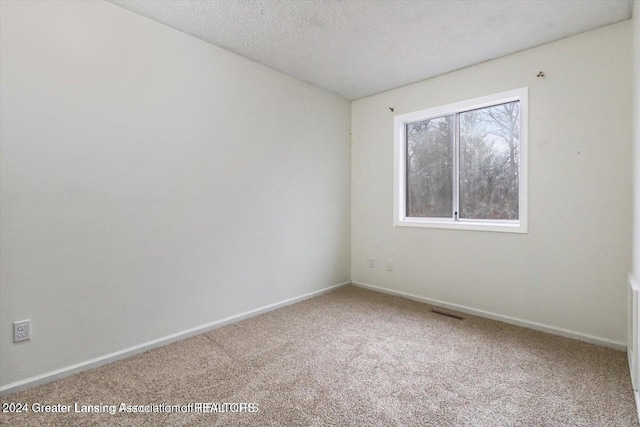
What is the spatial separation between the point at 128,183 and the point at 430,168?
295 cm

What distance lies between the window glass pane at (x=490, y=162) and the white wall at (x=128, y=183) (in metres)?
1.86

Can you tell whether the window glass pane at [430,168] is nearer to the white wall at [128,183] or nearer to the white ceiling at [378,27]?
the white ceiling at [378,27]

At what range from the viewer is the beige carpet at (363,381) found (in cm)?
153

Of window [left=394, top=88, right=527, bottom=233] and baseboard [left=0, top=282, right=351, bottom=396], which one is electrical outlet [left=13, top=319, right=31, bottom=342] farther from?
window [left=394, top=88, right=527, bottom=233]

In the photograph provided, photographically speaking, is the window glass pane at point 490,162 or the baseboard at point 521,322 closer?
the baseboard at point 521,322

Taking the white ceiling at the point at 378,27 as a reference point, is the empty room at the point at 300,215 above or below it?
below

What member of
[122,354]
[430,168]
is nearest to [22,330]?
[122,354]

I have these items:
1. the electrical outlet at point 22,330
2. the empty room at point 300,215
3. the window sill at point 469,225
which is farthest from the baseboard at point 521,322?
the electrical outlet at point 22,330

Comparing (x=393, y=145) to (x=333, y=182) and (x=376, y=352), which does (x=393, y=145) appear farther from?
(x=376, y=352)

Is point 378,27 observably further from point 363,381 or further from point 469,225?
point 363,381

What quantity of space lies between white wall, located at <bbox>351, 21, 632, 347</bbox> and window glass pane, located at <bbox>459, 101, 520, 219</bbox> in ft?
0.71

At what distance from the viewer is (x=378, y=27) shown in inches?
91.6

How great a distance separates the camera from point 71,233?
75.2 inches

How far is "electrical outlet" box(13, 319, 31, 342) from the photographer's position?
1.73 m
